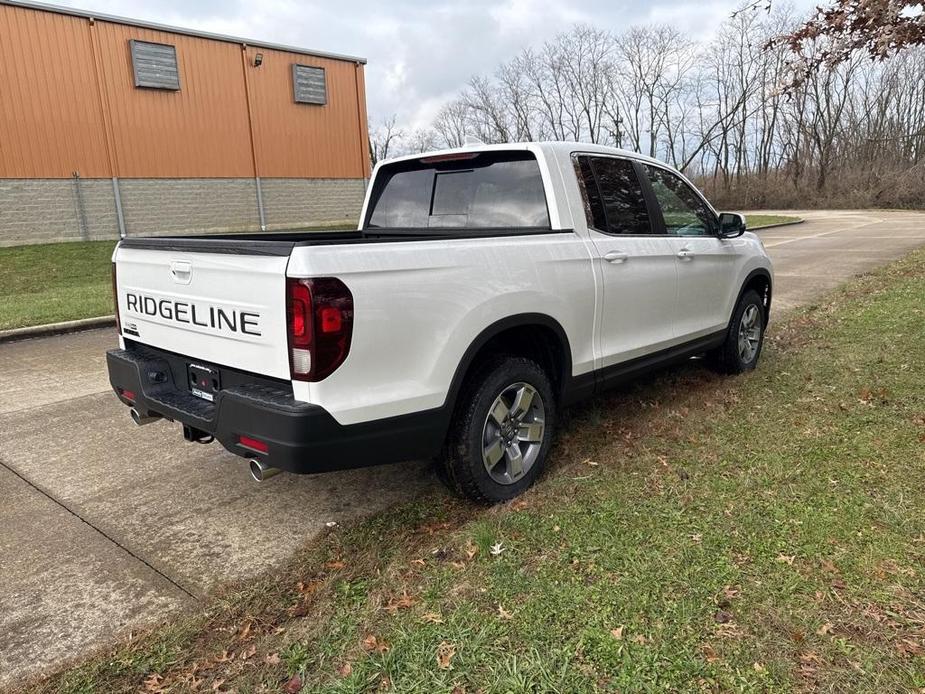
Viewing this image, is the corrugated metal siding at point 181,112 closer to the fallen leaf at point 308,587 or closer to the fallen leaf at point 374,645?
the fallen leaf at point 308,587

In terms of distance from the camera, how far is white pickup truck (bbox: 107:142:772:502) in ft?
9.00

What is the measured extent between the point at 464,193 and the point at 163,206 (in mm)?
19303

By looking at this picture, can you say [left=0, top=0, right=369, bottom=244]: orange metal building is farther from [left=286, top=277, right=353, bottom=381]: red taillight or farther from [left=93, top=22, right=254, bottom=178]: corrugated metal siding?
[left=286, top=277, right=353, bottom=381]: red taillight

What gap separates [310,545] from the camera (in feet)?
10.9

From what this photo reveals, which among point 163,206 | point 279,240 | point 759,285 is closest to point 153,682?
point 279,240

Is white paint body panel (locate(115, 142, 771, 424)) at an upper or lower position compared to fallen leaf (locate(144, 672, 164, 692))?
upper

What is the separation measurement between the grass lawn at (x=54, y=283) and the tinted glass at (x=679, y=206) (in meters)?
8.17

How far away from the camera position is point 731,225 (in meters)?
5.42

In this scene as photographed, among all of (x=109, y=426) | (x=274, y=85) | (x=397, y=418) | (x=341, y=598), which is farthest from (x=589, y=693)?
(x=274, y=85)

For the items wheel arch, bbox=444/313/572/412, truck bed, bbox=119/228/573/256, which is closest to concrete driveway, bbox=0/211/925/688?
wheel arch, bbox=444/313/572/412

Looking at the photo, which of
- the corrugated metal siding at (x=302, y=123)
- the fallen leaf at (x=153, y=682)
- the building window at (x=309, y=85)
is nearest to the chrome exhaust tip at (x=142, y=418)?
the fallen leaf at (x=153, y=682)

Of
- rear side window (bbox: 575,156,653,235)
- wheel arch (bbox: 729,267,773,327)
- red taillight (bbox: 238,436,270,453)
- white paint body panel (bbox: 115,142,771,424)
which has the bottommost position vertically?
red taillight (bbox: 238,436,270,453)

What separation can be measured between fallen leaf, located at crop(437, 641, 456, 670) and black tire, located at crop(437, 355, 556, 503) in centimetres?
104

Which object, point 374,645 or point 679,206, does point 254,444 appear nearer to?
point 374,645
